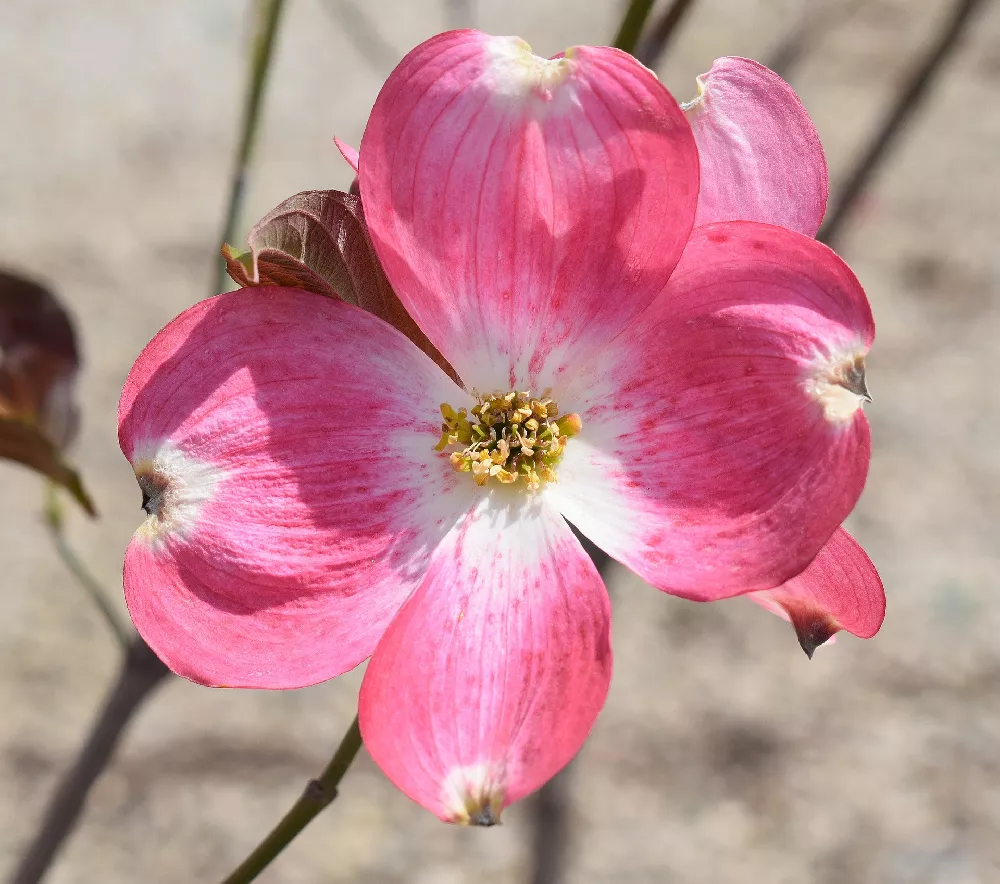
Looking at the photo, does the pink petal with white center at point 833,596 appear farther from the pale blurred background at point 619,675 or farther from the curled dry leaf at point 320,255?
the pale blurred background at point 619,675

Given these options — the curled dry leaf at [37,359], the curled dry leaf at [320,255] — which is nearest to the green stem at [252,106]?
the curled dry leaf at [37,359]

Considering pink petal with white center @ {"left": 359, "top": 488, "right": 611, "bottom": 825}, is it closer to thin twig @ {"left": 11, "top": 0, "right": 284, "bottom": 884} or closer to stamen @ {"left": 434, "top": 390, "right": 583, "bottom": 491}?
stamen @ {"left": 434, "top": 390, "right": 583, "bottom": 491}

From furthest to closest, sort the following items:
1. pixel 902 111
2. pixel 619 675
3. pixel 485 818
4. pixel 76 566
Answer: pixel 619 675 → pixel 902 111 → pixel 76 566 → pixel 485 818

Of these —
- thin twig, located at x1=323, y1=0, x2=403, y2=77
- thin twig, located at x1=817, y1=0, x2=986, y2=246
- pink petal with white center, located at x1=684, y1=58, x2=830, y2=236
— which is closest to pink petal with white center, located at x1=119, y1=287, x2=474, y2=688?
pink petal with white center, located at x1=684, y1=58, x2=830, y2=236

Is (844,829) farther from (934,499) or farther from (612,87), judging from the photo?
(612,87)

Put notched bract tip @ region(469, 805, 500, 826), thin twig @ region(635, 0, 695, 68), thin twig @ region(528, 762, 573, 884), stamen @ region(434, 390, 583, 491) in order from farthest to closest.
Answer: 1. thin twig @ region(528, 762, 573, 884)
2. thin twig @ region(635, 0, 695, 68)
3. stamen @ region(434, 390, 583, 491)
4. notched bract tip @ region(469, 805, 500, 826)

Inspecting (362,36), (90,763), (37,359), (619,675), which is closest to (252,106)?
(37,359)

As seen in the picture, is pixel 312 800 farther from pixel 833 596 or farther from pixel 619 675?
pixel 619 675
